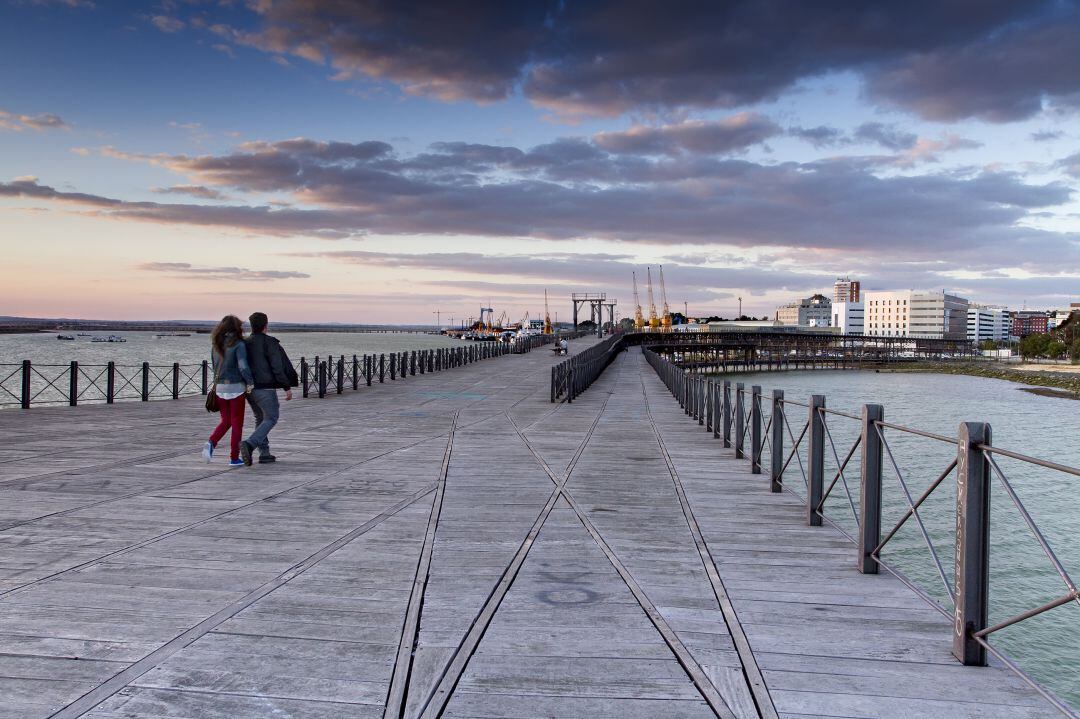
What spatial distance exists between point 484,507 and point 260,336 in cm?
467

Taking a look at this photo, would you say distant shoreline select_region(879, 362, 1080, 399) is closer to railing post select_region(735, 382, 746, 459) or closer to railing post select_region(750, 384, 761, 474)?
railing post select_region(735, 382, 746, 459)

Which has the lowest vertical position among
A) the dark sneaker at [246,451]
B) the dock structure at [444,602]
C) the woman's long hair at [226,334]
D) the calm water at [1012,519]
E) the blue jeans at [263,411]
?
the calm water at [1012,519]

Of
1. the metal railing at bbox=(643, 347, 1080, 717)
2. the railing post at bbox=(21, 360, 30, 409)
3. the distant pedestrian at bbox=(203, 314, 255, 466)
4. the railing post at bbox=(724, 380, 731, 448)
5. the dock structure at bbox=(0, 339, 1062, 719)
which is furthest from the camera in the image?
the railing post at bbox=(21, 360, 30, 409)

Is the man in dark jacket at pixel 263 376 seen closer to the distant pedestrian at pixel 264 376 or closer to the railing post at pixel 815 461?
the distant pedestrian at pixel 264 376

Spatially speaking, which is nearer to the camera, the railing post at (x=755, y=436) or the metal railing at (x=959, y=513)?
the metal railing at (x=959, y=513)

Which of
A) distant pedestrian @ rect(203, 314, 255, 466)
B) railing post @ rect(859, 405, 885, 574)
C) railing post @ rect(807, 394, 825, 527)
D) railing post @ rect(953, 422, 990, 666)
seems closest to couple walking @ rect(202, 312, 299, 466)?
distant pedestrian @ rect(203, 314, 255, 466)

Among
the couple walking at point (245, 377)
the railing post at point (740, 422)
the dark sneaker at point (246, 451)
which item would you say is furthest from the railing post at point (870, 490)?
the dark sneaker at point (246, 451)

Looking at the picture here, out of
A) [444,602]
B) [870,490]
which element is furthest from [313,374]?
[870,490]

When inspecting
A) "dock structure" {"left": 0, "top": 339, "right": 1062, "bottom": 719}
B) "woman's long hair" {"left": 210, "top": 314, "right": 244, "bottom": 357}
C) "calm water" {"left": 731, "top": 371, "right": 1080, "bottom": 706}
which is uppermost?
"woman's long hair" {"left": 210, "top": 314, "right": 244, "bottom": 357}

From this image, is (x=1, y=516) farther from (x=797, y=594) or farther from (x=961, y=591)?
(x=961, y=591)

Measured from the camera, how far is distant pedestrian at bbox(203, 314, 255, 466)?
34.6 ft

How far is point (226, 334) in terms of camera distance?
35.0 ft

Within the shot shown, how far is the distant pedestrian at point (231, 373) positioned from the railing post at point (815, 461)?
763 centimetres

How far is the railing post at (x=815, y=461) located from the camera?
26.0 ft
